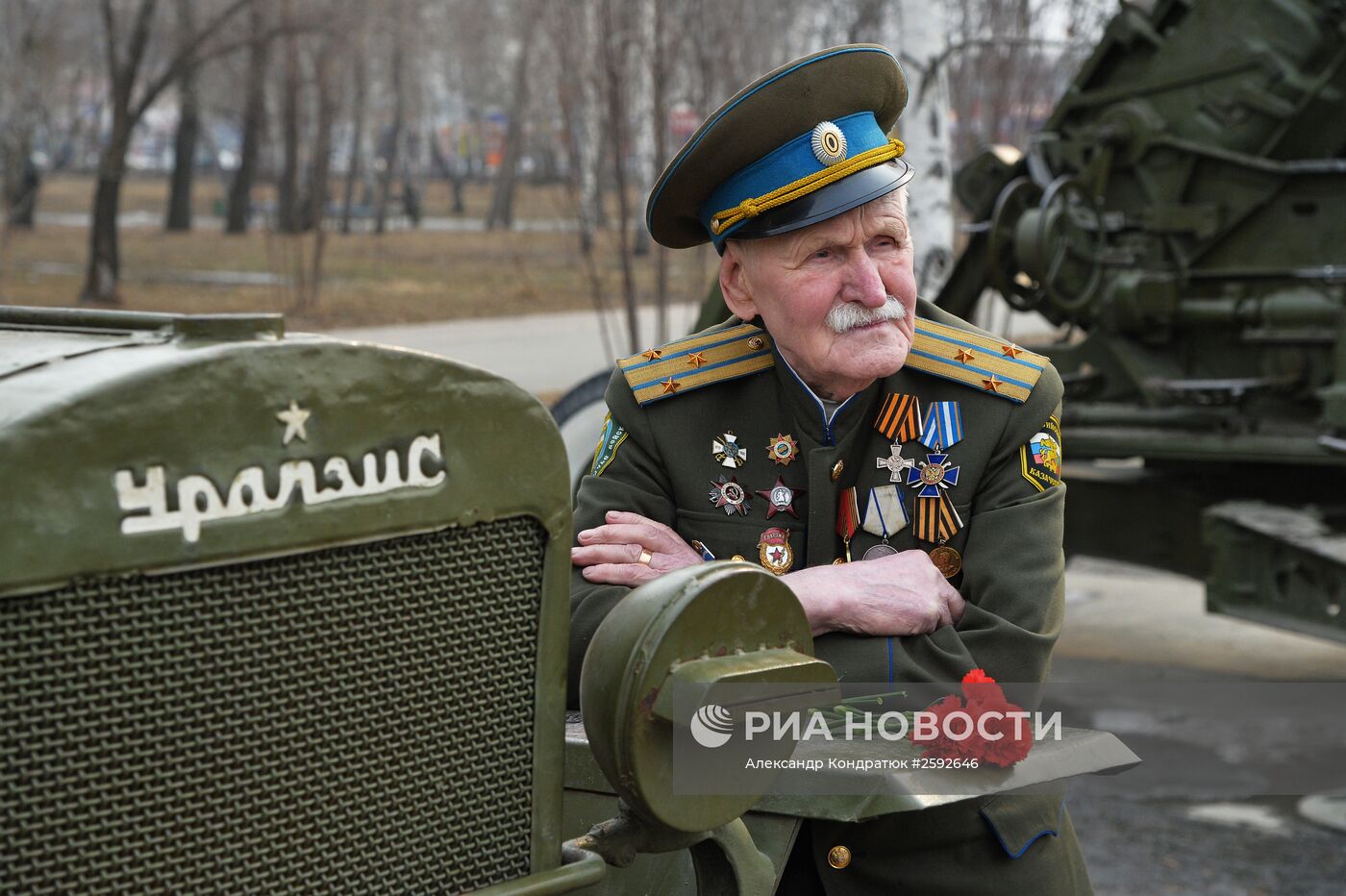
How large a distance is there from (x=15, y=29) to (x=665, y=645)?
48.8 feet

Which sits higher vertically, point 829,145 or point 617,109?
point 617,109

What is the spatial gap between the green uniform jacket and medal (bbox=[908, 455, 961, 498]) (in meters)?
0.01

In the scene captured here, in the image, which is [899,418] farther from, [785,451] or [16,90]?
[16,90]

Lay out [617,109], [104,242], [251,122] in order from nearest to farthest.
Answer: [617,109], [104,242], [251,122]

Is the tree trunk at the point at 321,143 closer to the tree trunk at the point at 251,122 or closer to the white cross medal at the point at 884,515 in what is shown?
the tree trunk at the point at 251,122

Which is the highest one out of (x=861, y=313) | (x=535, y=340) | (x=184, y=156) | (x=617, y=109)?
(x=184, y=156)

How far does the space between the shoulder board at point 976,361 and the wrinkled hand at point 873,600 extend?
0.32 m

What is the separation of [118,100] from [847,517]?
57.6ft

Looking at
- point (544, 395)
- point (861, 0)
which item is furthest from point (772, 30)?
point (544, 395)

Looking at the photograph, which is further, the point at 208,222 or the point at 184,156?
the point at 208,222

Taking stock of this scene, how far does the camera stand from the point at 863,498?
2.40m

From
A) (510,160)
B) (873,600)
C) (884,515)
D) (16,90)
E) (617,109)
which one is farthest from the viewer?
(510,160)

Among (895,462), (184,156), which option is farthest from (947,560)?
(184,156)

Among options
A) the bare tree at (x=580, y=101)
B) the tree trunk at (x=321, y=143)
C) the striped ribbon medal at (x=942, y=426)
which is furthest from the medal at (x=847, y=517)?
the tree trunk at (x=321, y=143)
